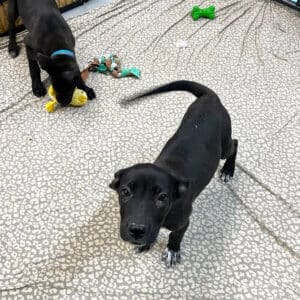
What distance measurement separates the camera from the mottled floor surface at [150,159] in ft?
6.44

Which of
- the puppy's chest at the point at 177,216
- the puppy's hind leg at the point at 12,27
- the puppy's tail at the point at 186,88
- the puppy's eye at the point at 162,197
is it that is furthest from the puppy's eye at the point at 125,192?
the puppy's hind leg at the point at 12,27

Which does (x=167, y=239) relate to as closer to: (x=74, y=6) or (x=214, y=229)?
(x=214, y=229)

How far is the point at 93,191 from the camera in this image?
91.3 inches

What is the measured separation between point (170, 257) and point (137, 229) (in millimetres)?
561

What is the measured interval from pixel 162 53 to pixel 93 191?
1500mm

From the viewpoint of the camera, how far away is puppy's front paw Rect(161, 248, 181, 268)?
199 cm

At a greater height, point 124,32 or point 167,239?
point 124,32

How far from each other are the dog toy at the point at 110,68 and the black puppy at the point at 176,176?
3.33 feet

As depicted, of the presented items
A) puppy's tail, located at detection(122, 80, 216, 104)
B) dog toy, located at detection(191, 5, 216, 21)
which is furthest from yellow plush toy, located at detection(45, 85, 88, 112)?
dog toy, located at detection(191, 5, 216, 21)

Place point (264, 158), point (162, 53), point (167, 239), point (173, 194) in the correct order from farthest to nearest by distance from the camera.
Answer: point (162, 53), point (264, 158), point (167, 239), point (173, 194)

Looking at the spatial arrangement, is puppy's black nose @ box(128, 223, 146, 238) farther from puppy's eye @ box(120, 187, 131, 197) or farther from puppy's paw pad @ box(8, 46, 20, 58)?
puppy's paw pad @ box(8, 46, 20, 58)

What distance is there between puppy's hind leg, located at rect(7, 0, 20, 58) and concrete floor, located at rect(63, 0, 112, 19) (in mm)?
602

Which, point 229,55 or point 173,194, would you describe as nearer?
point 173,194

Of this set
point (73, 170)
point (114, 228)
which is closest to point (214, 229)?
point (114, 228)
